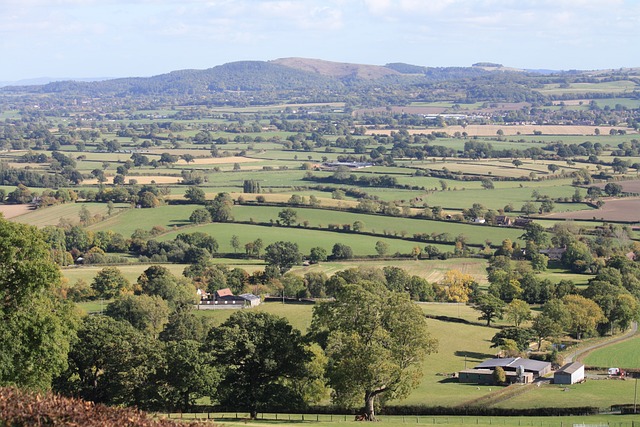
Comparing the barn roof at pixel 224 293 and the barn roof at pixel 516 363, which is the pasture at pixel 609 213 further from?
the barn roof at pixel 516 363

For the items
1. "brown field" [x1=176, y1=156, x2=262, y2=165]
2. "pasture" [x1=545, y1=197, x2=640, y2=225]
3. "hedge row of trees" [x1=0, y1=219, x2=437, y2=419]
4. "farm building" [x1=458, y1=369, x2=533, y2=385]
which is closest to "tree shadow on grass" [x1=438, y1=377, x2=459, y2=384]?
"farm building" [x1=458, y1=369, x2=533, y2=385]

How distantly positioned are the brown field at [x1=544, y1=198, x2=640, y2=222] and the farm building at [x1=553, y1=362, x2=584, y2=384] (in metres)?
50.4

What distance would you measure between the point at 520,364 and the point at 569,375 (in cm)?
282

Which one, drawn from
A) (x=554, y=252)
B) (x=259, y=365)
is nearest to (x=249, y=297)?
(x=259, y=365)

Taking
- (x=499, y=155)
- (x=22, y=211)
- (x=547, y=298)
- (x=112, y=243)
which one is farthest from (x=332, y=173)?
(x=547, y=298)

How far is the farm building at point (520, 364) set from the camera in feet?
150

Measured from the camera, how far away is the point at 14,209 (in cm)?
Answer: 10188

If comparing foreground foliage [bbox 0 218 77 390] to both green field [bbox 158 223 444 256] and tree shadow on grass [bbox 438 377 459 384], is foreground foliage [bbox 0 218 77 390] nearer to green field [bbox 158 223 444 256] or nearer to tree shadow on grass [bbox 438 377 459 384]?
tree shadow on grass [bbox 438 377 459 384]

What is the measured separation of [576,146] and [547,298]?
9817 cm

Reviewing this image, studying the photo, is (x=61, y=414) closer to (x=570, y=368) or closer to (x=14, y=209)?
(x=570, y=368)

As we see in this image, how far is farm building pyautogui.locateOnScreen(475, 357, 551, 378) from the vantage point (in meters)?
45.7

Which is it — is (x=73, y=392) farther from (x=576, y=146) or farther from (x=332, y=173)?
(x=576, y=146)

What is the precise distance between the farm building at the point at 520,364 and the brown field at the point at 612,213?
48646 millimetres

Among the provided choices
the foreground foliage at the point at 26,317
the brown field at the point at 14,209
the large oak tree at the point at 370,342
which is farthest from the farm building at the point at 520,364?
the brown field at the point at 14,209
